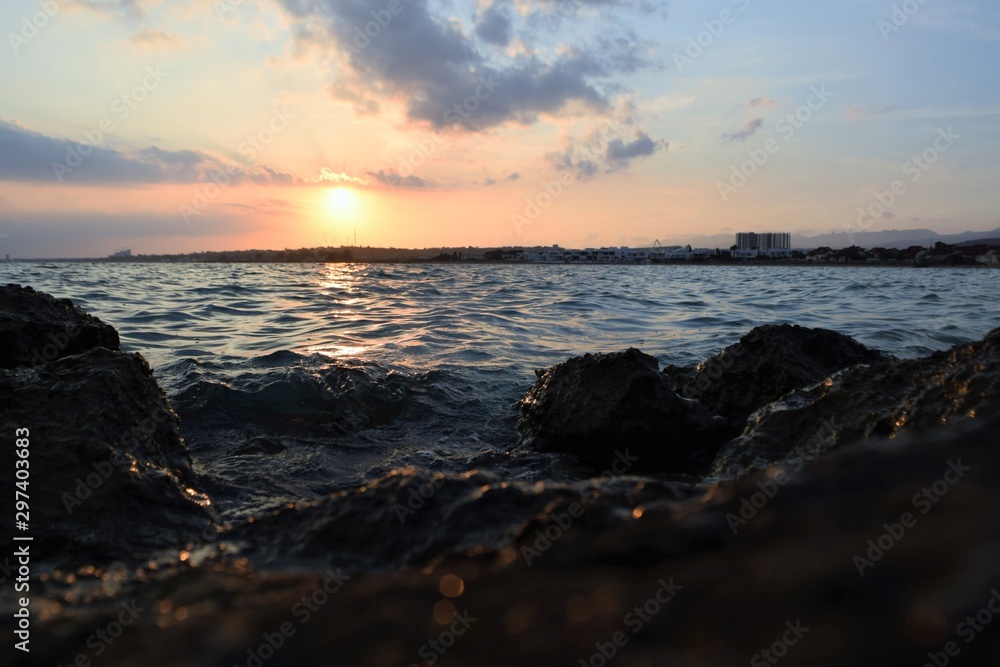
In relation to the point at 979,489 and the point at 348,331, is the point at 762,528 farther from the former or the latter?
the point at 348,331

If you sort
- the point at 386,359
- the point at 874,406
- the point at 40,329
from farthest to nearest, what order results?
the point at 386,359 → the point at 40,329 → the point at 874,406

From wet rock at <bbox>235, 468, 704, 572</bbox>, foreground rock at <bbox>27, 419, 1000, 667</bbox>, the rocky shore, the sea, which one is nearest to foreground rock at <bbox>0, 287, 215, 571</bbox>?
the rocky shore

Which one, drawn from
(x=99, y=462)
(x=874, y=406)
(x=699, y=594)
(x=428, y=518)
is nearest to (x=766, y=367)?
(x=874, y=406)

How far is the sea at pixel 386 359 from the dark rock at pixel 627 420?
1.07ft

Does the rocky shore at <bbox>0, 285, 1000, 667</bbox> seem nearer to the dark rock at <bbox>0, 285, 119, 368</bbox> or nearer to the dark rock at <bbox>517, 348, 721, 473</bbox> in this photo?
the dark rock at <bbox>517, 348, 721, 473</bbox>

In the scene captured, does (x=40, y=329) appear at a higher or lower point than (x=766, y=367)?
higher

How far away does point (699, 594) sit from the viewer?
43.1 inches

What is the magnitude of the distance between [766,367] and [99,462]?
4852 mm

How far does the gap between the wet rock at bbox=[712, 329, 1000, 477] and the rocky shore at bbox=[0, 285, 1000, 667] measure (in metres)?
0.02

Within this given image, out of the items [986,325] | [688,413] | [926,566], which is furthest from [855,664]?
[986,325]

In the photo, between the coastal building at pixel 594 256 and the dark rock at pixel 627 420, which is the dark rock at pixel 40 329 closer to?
the dark rock at pixel 627 420

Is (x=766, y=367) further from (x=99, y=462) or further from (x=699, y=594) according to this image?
(x=99, y=462)

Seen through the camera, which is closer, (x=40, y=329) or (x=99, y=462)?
(x=99, y=462)

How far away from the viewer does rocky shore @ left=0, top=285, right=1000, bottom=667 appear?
0.99 meters
